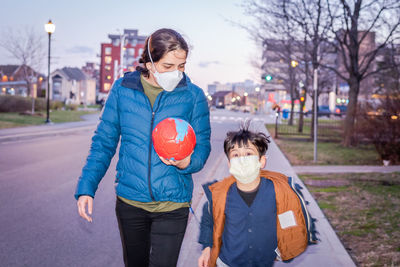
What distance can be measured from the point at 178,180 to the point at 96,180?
0.53 m

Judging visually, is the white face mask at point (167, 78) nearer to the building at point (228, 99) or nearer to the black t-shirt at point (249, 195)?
the black t-shirt at point (249, 195)

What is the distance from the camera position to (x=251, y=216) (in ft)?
8.34

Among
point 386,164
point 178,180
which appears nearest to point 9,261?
point 178,180

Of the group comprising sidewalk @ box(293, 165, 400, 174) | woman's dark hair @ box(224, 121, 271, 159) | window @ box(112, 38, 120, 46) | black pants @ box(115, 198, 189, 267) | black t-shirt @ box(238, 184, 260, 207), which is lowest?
sidewalk @ box(293, 165, 400, 174)

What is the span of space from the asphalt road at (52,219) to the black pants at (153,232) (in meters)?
2.05

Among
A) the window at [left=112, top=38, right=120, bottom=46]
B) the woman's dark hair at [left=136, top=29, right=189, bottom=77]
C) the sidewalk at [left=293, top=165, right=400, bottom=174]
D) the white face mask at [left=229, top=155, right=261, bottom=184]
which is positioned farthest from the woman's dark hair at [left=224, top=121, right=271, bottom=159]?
the window at [left=112, top=38, right=120, bottom=46]

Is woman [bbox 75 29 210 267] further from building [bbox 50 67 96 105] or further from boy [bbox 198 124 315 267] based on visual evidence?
building [bbox 50 67 96 105]

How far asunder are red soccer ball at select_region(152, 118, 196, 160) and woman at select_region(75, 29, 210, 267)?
0.18ft

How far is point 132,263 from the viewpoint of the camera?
102 inches

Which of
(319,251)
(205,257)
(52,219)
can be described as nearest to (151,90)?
(205,257)

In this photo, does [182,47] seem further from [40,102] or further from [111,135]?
[40,102]

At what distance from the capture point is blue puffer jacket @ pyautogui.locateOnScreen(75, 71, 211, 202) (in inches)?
96.3

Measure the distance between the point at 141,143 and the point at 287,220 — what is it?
3.38ft

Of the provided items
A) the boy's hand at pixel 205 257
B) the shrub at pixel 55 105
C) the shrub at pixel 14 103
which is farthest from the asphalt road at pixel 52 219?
the shrub at pixel 55 105
